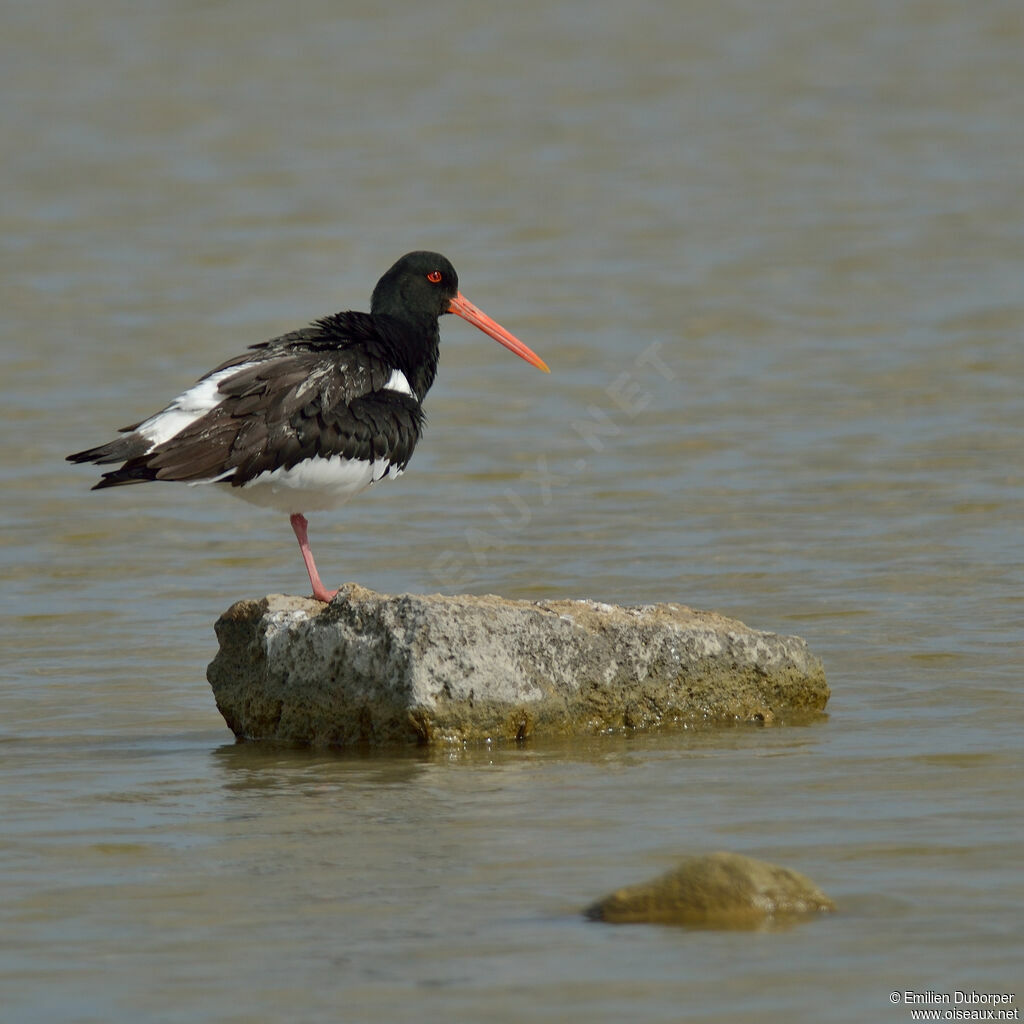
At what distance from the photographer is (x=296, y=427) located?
8.29 m

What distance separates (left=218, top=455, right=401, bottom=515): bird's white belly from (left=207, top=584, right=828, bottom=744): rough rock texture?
0.84 metres

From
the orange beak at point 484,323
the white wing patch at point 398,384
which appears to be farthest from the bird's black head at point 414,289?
the white wing patch at point 398,384

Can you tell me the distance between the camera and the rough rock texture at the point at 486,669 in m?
7.00

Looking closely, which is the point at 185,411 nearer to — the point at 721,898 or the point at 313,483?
the point at 313,483

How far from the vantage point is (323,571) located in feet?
35.7

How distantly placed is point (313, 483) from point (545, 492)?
442 cm

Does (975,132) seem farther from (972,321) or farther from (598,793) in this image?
(598,793)

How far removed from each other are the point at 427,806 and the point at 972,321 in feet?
37.9

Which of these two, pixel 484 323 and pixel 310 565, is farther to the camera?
pixel 484 323

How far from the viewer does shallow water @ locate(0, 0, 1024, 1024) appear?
4891 millimetres

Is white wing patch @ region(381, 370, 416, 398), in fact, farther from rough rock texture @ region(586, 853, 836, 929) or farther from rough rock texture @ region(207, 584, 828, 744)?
rough rock texture @ region(586, 853, 836, 929)

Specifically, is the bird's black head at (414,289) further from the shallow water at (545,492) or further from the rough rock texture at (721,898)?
the rough rock texture at (721,898)

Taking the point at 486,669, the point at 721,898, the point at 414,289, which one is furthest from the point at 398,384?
the point at 721,898

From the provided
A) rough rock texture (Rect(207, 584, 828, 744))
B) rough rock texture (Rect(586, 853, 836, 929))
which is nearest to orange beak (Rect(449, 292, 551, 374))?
rough rock texture (Rect(207, 584, 828, 744))
